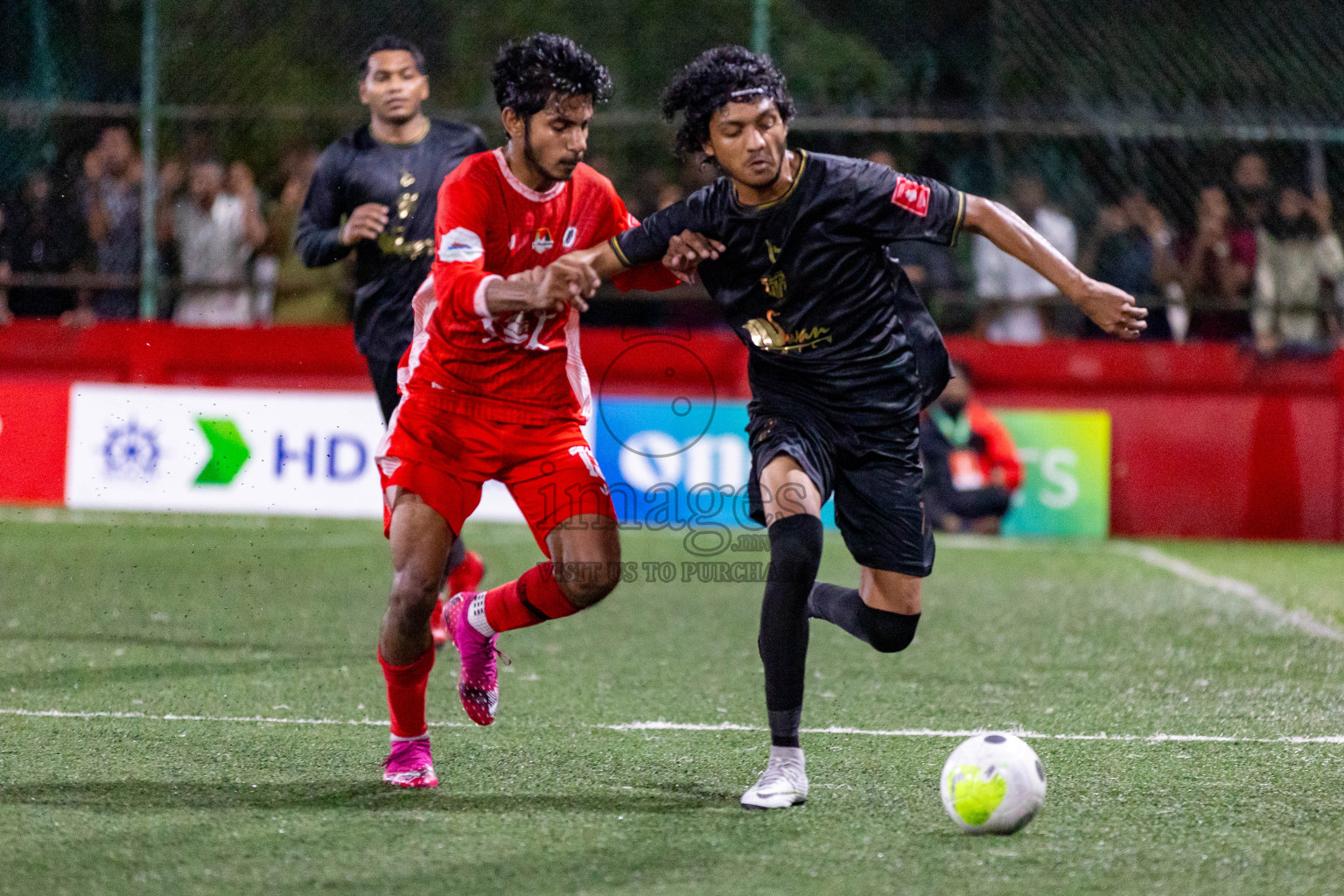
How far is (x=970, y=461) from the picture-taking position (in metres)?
10.5

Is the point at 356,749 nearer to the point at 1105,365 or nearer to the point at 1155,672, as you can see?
the point at 1155,672

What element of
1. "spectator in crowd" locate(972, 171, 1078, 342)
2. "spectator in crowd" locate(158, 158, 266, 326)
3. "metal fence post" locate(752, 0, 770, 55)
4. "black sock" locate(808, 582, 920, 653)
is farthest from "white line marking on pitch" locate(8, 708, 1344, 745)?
"metal fence post" locate(752, 0, 770, 55)

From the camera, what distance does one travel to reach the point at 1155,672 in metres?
5.95

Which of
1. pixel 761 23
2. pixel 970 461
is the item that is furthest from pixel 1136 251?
pixel 761 23

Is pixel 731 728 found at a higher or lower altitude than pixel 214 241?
lower

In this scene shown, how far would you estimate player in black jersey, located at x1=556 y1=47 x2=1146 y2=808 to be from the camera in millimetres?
4000

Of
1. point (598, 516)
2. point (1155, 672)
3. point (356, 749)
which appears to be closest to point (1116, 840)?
→ point (598, 516)

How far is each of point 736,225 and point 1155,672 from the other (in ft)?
9.42

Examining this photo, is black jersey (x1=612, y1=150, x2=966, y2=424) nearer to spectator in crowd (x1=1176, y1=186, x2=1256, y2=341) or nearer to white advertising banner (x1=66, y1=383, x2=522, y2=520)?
white advertising banner (x1=66, y1=383, x2=522, y2=520)

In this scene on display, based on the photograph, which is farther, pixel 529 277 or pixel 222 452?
pixel 222 452

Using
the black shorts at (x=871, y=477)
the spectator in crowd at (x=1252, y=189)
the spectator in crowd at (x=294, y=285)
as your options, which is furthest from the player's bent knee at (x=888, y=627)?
the spectator in crowd at (x=1252, y=189)

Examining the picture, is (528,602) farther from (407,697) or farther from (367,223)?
(367,223)

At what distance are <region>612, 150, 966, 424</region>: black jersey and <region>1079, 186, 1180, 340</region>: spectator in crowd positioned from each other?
22.8 feet

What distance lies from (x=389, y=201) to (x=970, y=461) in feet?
18.2
